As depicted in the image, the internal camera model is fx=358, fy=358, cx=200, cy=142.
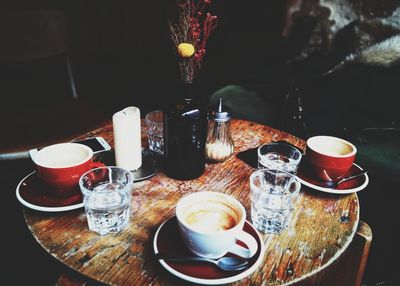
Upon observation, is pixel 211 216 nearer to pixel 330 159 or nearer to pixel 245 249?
pixel 245 249

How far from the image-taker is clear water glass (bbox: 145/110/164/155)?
144 centimetres

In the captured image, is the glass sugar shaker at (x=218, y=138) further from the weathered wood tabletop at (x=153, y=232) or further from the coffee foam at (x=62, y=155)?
the coffee foam at (x=62, y=155)

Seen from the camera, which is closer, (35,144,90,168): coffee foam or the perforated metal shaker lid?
(35,144,90,168): coffee foam

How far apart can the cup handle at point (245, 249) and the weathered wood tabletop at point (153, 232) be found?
0.16 feet

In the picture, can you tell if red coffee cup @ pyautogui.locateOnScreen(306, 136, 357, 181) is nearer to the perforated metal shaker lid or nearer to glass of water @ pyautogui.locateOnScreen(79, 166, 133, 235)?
the perforated metal shaker lid

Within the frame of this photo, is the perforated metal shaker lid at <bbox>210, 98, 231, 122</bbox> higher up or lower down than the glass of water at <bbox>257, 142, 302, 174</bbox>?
higher up

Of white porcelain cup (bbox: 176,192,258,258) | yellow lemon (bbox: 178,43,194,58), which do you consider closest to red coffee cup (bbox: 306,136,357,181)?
white porcelain cup (bbox: 176,192,258,258)

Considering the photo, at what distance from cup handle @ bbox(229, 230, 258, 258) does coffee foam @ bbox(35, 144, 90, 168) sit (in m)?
0.53

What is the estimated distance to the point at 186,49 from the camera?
104cm

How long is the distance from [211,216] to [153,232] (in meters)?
0.19

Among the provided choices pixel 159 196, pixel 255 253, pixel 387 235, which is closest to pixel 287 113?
pixel 387 235

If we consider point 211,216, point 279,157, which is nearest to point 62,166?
point 211,216

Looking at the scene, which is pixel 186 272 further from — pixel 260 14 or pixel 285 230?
pixel 260 14

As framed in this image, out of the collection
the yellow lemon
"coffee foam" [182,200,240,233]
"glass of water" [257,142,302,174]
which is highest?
the yellow lemon
